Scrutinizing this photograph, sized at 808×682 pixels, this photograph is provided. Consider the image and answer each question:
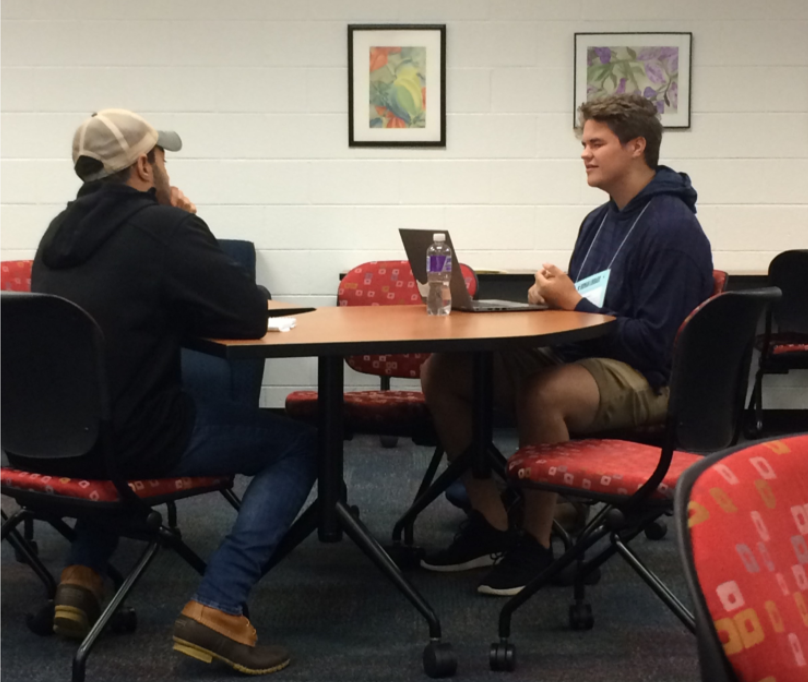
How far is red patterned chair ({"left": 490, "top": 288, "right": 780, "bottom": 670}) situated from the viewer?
5.78ft

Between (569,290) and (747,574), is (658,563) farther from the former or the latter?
(747,574)

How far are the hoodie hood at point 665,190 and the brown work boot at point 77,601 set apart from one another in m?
1.53

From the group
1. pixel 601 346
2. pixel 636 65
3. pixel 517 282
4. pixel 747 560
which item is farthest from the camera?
pixel 636 65

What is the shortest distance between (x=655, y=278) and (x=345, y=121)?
2.39m

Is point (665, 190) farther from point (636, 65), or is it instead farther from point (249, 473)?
point (636, 65)

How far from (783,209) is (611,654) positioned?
2926mm

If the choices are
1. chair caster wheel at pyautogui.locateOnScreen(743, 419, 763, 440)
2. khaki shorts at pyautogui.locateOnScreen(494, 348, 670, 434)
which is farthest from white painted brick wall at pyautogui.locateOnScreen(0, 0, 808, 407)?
khaki shorts at pyautogui.locateOnScreen(494, 348, 670, 434)

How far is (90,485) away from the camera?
1767 millimetres

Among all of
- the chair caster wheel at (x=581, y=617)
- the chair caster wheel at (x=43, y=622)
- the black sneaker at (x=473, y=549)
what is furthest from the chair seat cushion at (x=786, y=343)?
the chair caster wheel at (x=43, y=622)

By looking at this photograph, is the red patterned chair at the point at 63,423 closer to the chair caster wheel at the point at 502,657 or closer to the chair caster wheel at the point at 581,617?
the chair caster wheel at the point at 502,657

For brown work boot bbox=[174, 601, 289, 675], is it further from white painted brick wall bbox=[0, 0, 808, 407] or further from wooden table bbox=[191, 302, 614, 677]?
white painted brick wall bbox=[0, 0, 808, 407]

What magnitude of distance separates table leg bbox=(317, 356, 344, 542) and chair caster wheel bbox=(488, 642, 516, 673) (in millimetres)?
395

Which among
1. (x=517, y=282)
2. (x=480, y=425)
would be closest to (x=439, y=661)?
(x=480, y=425)

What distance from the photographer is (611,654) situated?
1.96 m
